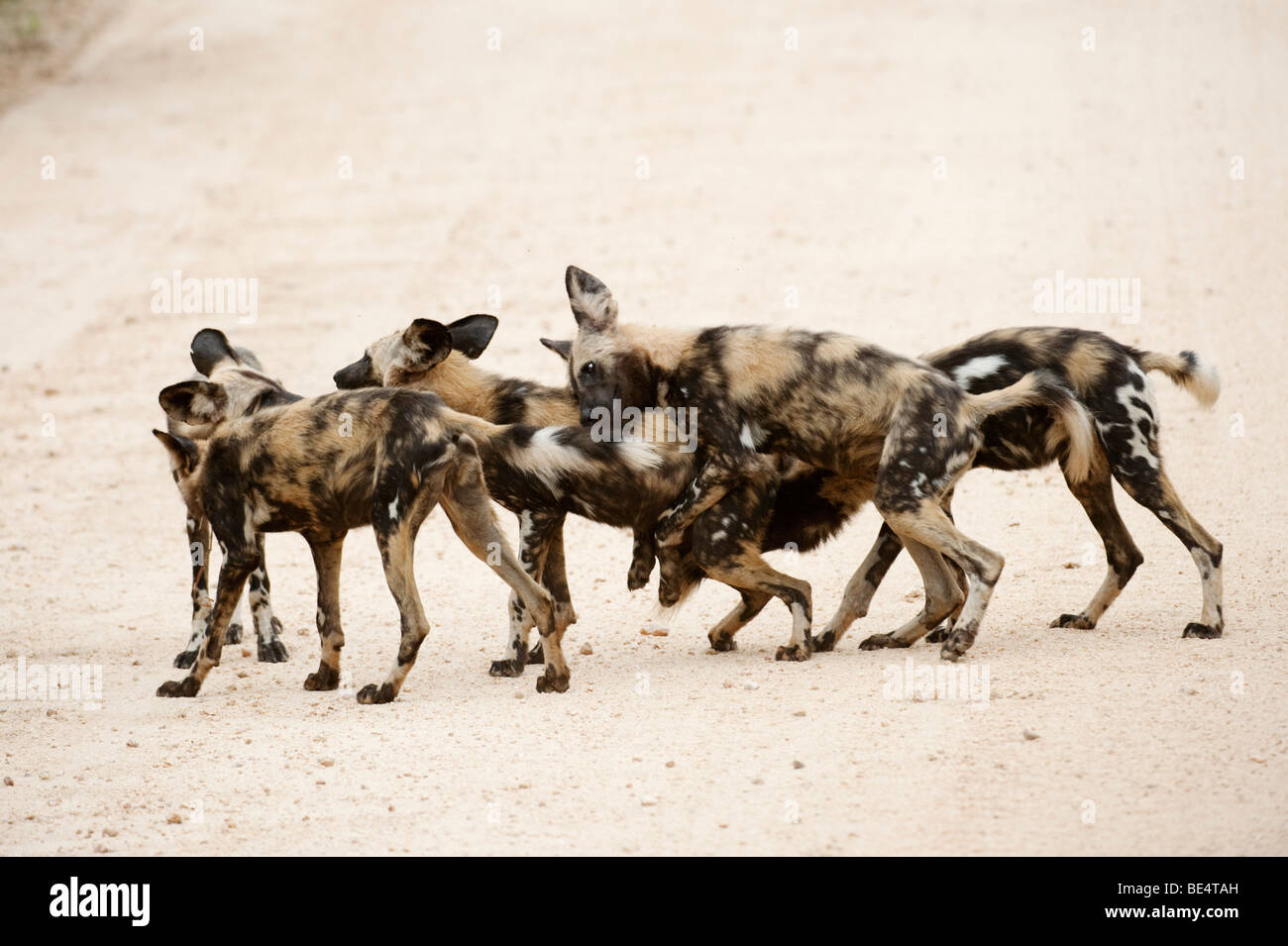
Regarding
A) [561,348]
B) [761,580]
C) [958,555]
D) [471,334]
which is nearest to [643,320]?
[561,348]

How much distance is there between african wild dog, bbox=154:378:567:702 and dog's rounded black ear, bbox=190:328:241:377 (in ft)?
2.78

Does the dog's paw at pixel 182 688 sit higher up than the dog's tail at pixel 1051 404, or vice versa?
the dog's tail at pixel 1051 404

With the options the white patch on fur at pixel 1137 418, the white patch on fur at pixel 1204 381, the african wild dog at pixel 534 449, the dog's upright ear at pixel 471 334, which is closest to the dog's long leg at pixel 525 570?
the african wild dog at pixel 534 449

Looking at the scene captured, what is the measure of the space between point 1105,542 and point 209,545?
16.0ft

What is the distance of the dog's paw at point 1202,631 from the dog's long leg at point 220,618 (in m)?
4.52

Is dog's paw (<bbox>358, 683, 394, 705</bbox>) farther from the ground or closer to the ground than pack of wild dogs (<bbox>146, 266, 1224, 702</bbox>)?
closer to the ground

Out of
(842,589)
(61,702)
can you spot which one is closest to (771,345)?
(842,589)

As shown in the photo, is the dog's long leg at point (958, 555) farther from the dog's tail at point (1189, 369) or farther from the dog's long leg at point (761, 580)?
the dog's tail at point (1189, 369)

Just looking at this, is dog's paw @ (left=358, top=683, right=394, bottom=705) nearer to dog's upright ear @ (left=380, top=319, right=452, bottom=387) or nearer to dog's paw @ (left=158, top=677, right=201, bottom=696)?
dog's paw @ (left=158, top=677, right=201, bottom=696)

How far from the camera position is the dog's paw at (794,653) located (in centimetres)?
738

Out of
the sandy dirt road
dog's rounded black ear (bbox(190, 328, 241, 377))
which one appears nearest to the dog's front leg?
the sandy dirt road

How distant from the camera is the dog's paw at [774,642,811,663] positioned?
291 inches

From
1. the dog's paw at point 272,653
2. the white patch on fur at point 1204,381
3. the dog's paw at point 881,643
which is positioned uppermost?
the white patch on fur at point 1204,381

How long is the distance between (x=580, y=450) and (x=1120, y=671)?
→ 2.65 m
